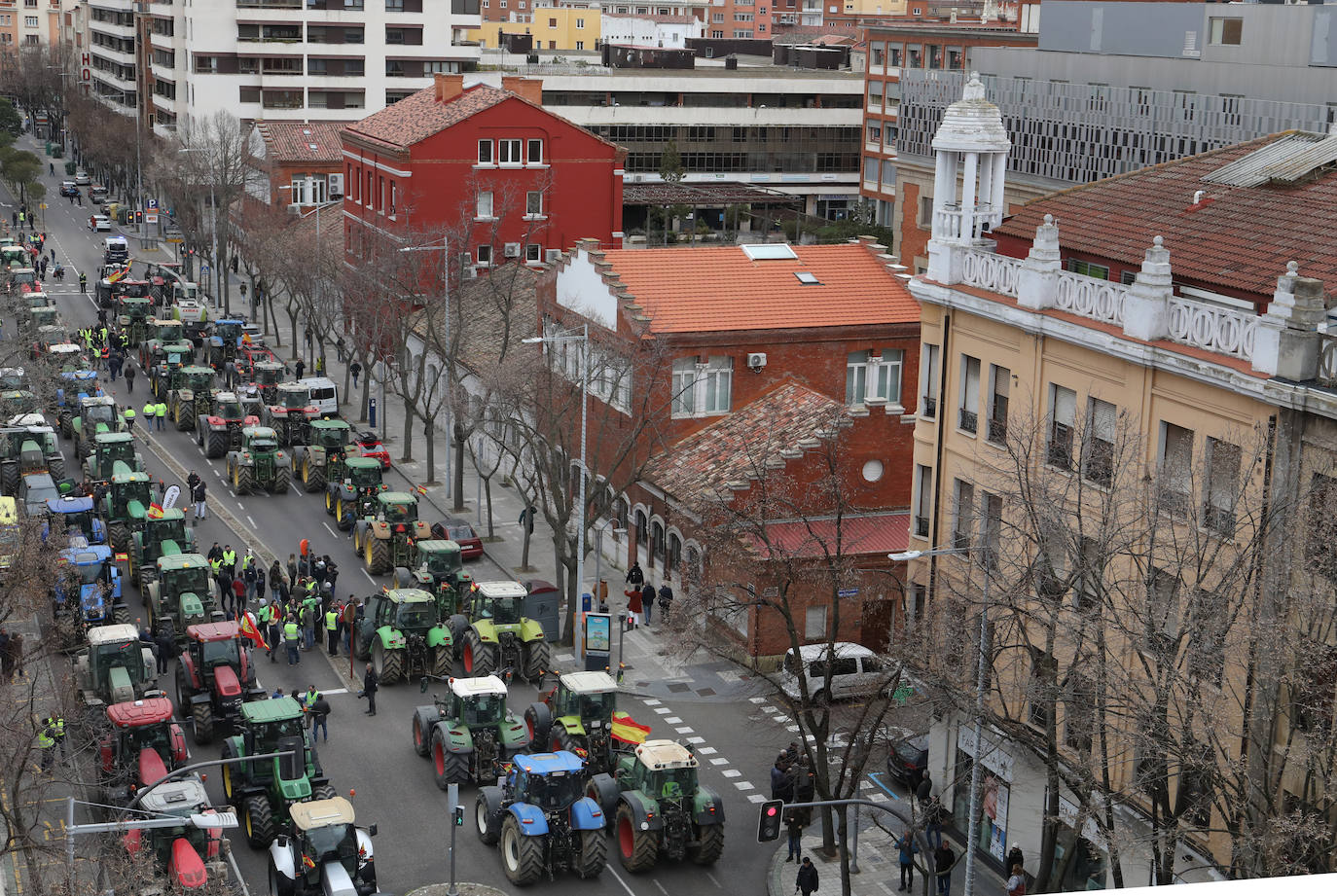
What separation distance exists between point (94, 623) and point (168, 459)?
24142 mm

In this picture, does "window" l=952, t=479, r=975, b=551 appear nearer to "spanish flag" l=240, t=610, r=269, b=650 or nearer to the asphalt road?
the asphalt road

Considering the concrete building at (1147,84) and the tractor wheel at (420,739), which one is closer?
the tractor wheel at (420,739)

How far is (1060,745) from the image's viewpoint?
33.0 m

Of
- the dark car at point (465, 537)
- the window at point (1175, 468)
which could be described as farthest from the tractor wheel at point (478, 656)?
the window at point (1175, 468)

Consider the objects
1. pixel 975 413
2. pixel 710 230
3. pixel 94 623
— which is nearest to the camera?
pixel 975 413

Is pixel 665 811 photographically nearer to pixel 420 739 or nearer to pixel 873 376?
pixel 420 739

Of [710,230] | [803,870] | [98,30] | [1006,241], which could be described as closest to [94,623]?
[803,870]

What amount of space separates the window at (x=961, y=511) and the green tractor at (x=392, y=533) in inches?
826

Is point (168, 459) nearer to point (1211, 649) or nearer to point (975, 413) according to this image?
point (975, 413)

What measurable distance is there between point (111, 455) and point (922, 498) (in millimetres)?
33875

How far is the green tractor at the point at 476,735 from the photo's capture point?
1454 inches

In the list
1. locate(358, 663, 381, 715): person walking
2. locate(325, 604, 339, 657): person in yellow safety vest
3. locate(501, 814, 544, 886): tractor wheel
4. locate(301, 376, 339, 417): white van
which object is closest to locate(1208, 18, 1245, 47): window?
locate(301, 376, 339, 417): white van

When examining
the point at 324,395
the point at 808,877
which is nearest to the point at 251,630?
the point at 808,877

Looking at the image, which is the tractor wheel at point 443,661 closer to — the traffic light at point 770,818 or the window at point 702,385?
the window at point 702,385
